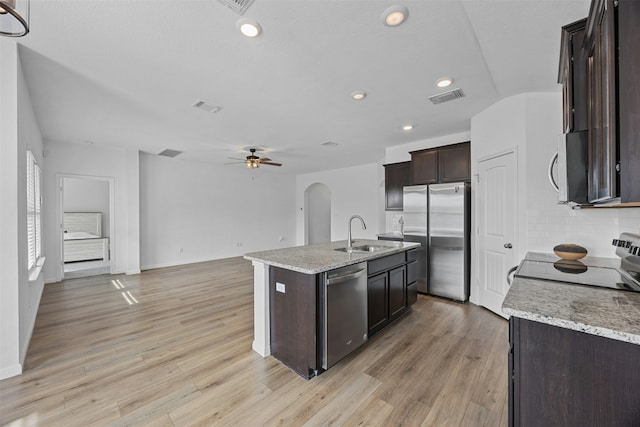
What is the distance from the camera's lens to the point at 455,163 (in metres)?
4.00

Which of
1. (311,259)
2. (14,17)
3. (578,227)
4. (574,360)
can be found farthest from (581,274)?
(14,17)

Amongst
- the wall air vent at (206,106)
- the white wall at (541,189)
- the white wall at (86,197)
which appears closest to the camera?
the white wall at (541,189)

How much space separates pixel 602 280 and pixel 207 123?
451cm

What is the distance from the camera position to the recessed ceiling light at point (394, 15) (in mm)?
1747

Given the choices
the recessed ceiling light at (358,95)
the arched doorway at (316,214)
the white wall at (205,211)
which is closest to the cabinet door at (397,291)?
the recessed ceiling light at (358,95)

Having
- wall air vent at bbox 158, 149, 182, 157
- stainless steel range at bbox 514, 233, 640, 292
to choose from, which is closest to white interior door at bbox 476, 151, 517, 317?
stainless steel range at bbox 514, 233, 640, 292

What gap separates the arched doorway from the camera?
9398mm

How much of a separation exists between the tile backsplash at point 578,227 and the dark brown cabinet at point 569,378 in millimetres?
2077

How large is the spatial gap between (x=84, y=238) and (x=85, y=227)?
34.5 inches

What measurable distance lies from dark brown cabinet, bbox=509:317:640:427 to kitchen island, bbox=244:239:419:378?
123cm

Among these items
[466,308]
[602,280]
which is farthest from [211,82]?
[466,308]

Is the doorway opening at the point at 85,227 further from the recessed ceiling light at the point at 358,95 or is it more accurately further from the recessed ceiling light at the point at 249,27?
the recessed ceiling light at the point at 358,95

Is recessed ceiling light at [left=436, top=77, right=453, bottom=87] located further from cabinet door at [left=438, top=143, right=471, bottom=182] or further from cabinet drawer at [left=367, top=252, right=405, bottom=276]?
cabinet drawer at [left=367, top=252, right=405, bottom=276]

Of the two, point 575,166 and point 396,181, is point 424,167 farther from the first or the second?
point 575,166
